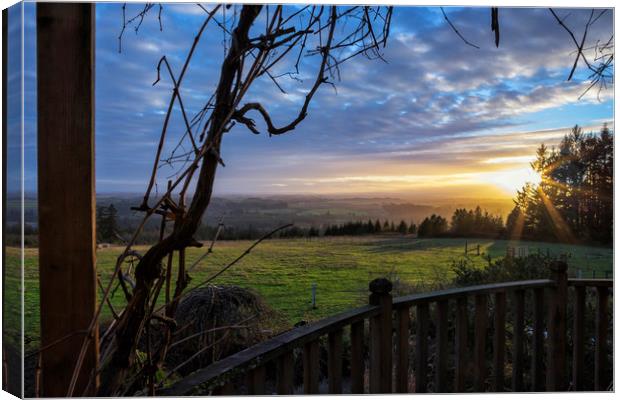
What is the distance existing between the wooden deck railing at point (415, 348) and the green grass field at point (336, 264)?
339mm

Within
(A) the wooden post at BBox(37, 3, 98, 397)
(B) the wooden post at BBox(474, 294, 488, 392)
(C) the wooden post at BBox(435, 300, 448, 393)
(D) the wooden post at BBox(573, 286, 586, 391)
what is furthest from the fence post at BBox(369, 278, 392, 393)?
(D) the wooden post at BBox(573, 286, 586, 391)

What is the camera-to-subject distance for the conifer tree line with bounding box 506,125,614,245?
2.68m

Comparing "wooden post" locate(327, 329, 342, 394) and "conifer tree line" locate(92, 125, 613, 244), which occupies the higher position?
"conifer tree line" locate(92, 125, 613, 244)

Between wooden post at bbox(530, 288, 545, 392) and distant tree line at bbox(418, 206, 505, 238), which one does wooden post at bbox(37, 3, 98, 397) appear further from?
wooden post at bbox(530, 288, 545, 392)

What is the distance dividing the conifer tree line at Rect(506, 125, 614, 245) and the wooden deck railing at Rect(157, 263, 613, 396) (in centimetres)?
31

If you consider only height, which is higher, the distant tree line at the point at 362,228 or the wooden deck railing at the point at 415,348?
the distant tree line at the point at 362,228

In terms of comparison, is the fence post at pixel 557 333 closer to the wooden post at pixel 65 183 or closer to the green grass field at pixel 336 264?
the green grass field at pixel 336 264

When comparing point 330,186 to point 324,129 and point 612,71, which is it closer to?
point 324,129

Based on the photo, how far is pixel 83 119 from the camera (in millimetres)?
1356

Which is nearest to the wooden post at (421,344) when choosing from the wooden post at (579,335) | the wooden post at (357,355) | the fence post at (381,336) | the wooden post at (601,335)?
the fence post at (381,336)

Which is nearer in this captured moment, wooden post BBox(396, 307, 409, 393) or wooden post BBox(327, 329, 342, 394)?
wooden post BBox(327, 329, 342, 394)

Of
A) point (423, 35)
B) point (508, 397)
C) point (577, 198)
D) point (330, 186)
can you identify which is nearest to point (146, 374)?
point (330, 186)

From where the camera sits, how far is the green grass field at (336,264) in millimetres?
2691

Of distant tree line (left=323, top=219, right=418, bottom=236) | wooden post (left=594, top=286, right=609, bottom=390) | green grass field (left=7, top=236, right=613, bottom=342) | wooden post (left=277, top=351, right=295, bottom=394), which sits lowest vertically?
wooden post (left=594, top=286, right=609, bottom=390)
